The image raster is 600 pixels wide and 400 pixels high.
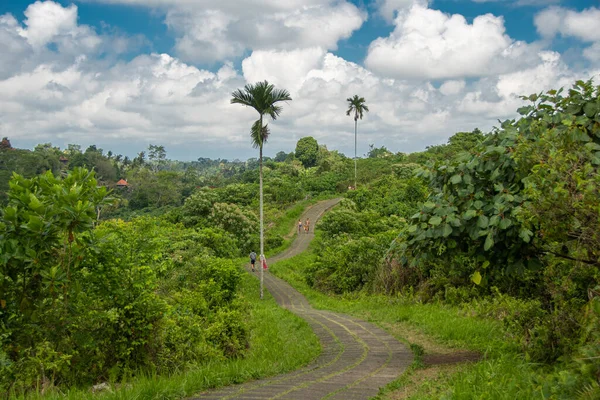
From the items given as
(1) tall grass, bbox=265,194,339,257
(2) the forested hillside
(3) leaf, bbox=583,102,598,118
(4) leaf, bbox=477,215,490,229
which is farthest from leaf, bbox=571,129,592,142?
(1) tall grass, bbox=265,194,339,257

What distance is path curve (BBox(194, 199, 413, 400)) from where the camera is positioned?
4.87 meters

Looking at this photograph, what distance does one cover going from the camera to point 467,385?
4309mm

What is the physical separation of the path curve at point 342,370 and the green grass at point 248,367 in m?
0.17

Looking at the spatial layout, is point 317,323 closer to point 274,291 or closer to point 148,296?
point 148,296

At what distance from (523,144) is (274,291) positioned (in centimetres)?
1842

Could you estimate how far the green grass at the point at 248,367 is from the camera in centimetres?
453

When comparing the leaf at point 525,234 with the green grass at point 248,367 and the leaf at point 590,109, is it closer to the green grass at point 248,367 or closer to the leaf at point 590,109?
the leaf at point 590,109

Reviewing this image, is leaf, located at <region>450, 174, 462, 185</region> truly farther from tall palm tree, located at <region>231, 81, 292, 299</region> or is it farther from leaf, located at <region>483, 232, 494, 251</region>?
tall palm tree, located at <region>231, 81, 292, 299</region>


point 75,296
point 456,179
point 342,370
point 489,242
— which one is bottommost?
point 342,370

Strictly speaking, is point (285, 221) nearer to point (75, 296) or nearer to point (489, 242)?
point (75, 296)

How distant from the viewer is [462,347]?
23.5 ft

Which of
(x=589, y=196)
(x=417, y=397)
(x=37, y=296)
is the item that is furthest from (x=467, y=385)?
(x=37, y=296)

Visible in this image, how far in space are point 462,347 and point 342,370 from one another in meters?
2.16

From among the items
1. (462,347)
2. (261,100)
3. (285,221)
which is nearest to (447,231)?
(462,347)
